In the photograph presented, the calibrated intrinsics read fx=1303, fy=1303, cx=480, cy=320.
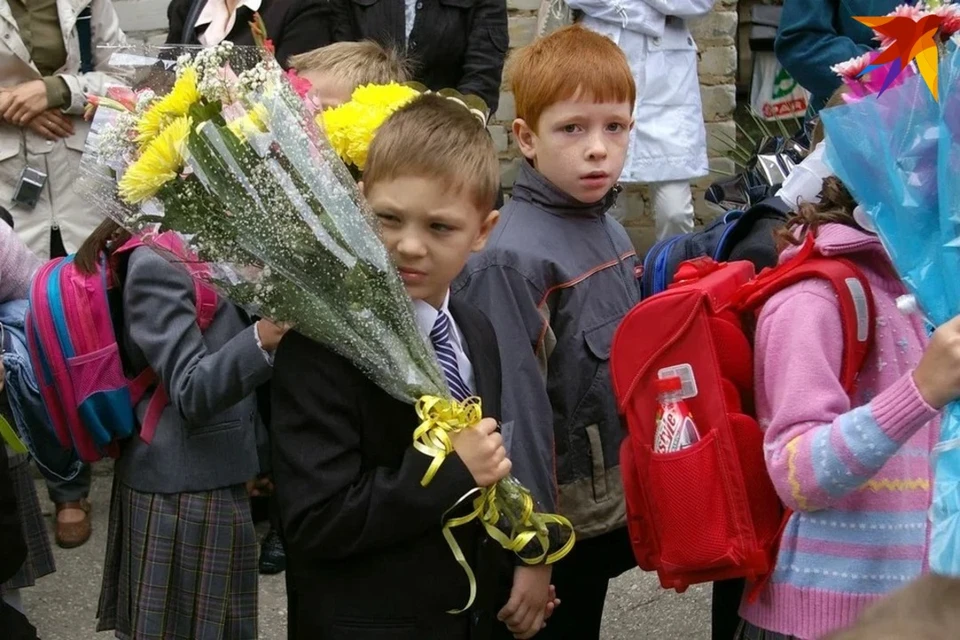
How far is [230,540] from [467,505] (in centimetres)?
109

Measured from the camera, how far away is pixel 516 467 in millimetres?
2641

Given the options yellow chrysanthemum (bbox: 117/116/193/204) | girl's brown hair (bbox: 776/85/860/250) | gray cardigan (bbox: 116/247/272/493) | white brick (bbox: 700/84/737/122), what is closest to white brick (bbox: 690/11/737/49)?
white brick (bbox: 700/84/737/122)

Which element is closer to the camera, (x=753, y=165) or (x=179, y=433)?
(x=179, y=433)

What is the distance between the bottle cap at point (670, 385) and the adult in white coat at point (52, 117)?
9.57ft

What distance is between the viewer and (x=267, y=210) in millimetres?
2098

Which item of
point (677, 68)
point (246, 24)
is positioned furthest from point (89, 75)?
point (677, 68)

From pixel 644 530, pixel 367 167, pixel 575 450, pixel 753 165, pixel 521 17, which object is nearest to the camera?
pixel 367 167

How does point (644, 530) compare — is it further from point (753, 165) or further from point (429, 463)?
point (753, 165)

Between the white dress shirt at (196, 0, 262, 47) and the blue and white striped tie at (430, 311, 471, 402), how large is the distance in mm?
2740

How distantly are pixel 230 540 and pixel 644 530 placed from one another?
3.91 feet

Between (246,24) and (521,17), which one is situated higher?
(246,24)

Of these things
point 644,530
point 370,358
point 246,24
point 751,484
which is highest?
point 370,358

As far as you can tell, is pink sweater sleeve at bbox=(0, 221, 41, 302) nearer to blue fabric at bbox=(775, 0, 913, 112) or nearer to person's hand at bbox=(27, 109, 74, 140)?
person's hand at bbox=(27, 109, 74, 140)

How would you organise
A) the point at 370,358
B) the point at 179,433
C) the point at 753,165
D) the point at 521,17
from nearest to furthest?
the point at 370,358, the point at 179,433, the point at 753,165, the point at 521,17
